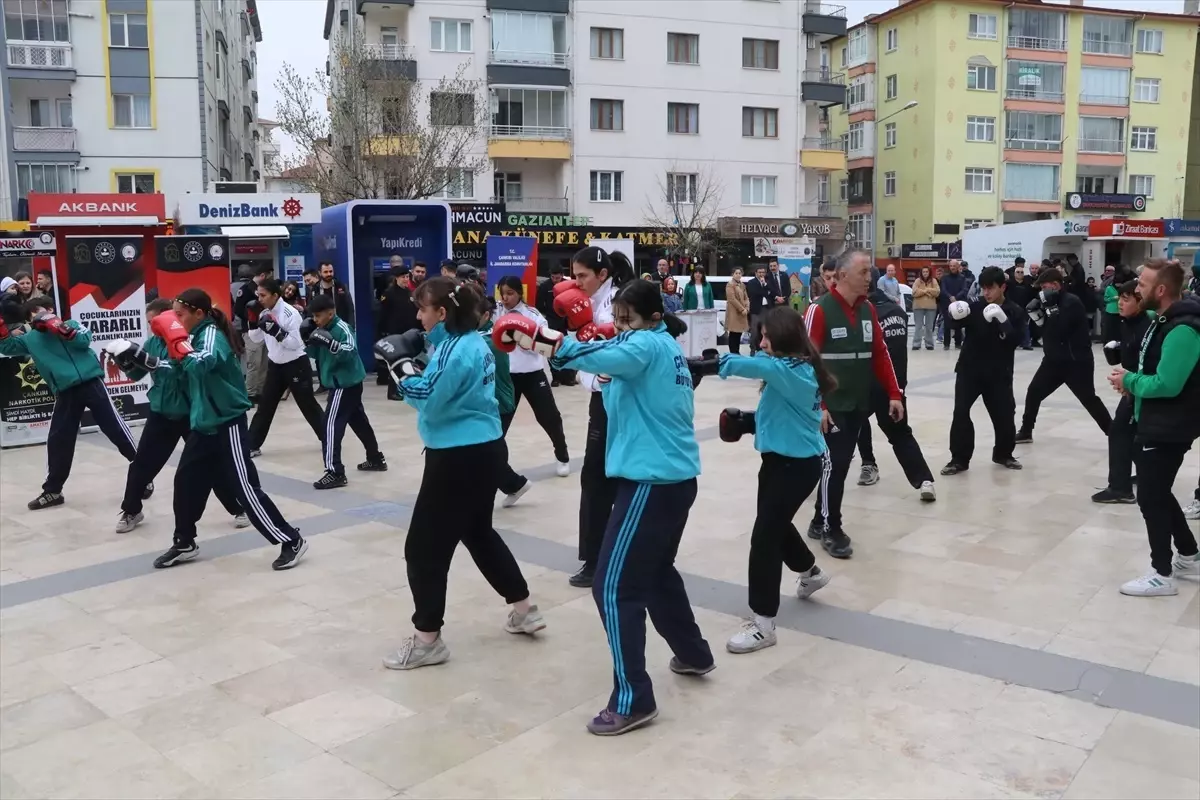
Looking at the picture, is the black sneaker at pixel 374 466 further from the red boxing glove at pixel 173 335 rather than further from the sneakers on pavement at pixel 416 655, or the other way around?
the sneakers on pavement at pixel 416 655

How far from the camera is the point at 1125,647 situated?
4.60 m

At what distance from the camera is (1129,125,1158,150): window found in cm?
4881

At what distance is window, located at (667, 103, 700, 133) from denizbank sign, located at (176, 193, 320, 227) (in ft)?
82.0

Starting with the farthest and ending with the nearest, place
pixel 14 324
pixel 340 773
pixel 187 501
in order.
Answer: pixel 14 324
pixel 187 501
pixel 340 773

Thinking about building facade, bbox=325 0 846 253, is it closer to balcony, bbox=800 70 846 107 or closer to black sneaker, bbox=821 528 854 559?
balcony, bbox=800 70 846 107

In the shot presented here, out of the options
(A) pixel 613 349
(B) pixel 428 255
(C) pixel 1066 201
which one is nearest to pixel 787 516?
(A) pixel 613 349

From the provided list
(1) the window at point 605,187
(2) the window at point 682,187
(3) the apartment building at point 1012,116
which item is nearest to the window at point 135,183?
(1) the window at point 605,187

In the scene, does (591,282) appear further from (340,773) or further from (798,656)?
(340,773)

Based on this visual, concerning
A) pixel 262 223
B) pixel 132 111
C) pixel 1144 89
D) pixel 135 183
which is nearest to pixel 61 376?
pixel 262 223

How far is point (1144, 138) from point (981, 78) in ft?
31.7

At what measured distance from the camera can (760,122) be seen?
4034 cm

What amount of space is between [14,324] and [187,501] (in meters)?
3.65

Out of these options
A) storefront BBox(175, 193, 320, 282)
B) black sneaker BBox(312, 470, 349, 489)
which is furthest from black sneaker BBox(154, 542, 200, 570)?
storefront BBox(175, 193, 320, 282)

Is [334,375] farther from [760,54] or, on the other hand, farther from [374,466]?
[760,54]
